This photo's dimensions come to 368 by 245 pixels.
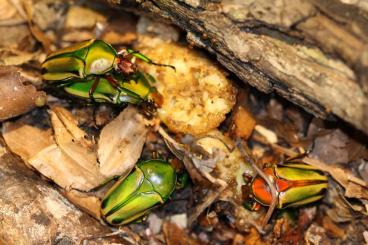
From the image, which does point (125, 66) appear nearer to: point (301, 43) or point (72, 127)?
point (72, 127)

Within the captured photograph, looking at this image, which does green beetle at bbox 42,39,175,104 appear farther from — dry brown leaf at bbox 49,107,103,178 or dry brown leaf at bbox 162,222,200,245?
dry brown leaf at bbox 162,222,200,245

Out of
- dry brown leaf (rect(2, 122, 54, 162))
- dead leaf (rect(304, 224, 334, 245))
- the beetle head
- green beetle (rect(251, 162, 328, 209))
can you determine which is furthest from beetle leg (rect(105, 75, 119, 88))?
dead leaf (rect(304, 224, 334, 245))

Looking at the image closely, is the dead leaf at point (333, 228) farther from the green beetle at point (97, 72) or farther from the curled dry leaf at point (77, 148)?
the green beetle at point (97, 72)

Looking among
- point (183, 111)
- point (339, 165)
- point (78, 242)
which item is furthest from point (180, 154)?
point (339, 165)

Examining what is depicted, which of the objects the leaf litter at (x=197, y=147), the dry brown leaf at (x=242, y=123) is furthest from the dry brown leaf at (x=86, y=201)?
the dry brown leaf at (x=242, y=123)

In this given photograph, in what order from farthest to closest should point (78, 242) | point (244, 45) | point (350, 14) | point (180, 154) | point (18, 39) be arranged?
point (18, 39)
point (180, 154)
point (78, 242)
point (244, 45)
point (350, 14)


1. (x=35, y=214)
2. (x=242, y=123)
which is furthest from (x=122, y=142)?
(x=242, y=123)

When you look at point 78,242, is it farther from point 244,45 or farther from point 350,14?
point 350,14

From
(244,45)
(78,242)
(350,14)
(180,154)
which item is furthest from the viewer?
(180,154)
